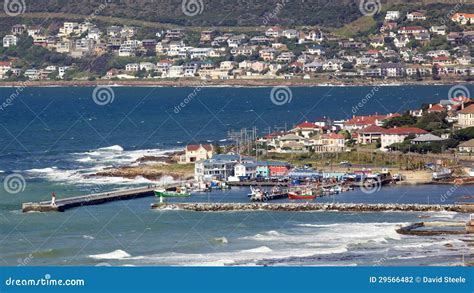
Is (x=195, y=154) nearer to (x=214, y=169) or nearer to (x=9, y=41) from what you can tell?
(x=214, y=169)

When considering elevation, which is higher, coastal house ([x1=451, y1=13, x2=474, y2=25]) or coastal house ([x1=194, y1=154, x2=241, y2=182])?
coastal house ([x1=451, y1=13, x2=474, y2=25])

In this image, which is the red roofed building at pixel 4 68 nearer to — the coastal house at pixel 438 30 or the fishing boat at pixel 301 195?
the coastal house at pixel 438 30

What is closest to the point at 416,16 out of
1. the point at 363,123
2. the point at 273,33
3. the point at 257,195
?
the point at 273,33

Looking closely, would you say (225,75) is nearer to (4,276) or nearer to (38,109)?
(38,109)

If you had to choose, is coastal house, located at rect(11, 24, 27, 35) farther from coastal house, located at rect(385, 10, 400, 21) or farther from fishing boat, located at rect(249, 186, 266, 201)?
fishing boat, located at rect(249, 186, 266, 201)

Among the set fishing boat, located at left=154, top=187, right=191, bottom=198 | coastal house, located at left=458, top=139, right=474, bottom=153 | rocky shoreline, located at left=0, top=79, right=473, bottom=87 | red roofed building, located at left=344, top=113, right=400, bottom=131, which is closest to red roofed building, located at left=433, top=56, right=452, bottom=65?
rocky shoreline, located at left=0, top=79, right=473, bottom=87

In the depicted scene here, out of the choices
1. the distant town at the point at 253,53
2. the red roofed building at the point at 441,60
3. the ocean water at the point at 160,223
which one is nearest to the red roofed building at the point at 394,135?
the ocean water at the point at 160,223
